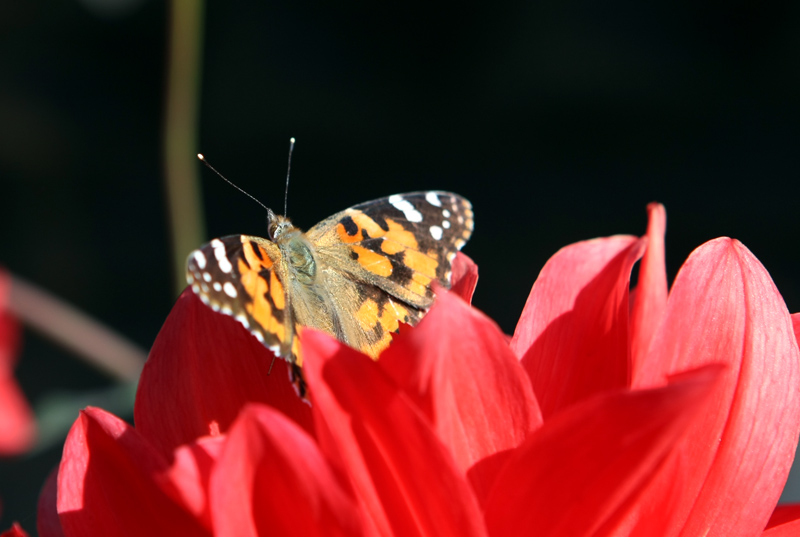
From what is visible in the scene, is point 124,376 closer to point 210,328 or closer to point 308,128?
point 210,328

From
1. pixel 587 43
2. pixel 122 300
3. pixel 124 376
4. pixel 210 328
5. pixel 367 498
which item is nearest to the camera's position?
pixel 367 498

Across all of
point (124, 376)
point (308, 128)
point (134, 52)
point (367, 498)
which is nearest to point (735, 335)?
point (367, 498)

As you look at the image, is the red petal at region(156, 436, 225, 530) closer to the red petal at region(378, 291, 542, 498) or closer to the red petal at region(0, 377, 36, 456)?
the red petal at region(378, 291, 542, 498)

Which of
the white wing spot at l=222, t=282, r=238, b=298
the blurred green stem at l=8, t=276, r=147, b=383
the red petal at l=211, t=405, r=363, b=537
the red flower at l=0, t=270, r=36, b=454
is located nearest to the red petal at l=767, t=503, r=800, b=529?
the red petal at l=211, t=405, r=363, b=537

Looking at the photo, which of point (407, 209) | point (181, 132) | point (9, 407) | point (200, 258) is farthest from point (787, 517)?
point (9, 407)

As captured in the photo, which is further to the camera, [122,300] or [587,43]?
[122,300]

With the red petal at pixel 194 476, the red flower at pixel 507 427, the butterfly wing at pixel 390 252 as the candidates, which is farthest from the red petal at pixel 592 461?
the butterfly wing at pixel 390 252
